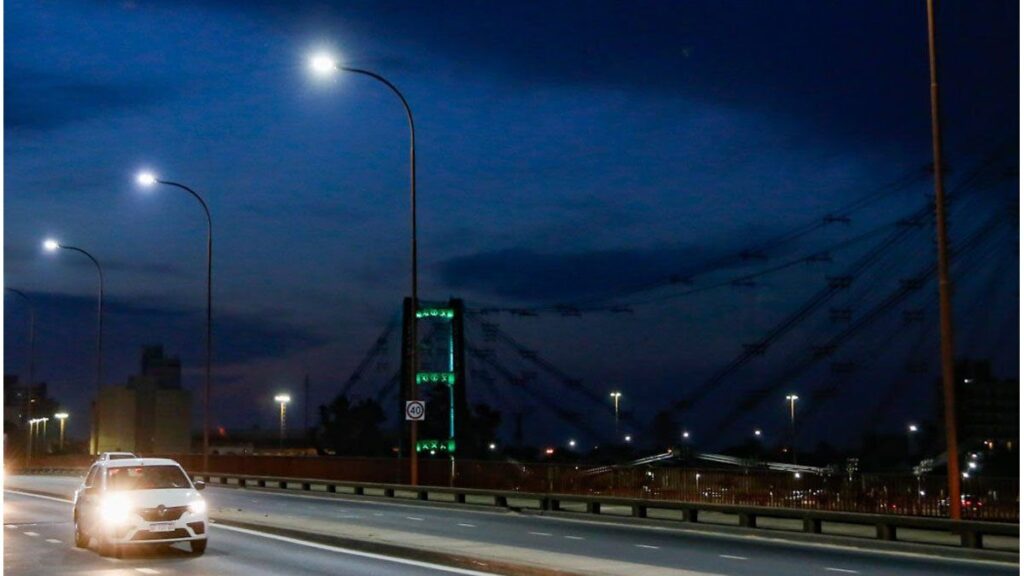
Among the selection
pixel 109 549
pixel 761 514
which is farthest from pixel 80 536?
pixel 761 514

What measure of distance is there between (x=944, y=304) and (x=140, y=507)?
14.3 meters

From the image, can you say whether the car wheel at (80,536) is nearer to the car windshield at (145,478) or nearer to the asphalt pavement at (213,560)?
the asphalt pavement at (213,560)

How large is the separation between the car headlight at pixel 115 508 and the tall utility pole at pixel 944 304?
536 inches

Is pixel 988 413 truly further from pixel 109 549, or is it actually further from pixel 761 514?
pixel 109 549

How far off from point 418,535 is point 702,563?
20.5ft

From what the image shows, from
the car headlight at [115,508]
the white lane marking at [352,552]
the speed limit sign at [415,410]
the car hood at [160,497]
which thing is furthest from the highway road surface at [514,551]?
the speed limit sign at [415,410]

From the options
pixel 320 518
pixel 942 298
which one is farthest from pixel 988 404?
pixel 320 518

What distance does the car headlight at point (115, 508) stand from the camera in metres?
20.7

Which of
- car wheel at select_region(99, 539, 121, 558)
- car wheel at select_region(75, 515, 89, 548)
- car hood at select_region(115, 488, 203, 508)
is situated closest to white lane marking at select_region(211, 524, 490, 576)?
car hood at select_region(115, 488, 203, 508)

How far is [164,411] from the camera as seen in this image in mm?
120000

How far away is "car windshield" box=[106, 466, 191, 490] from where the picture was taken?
21.5m

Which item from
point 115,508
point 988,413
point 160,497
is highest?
point 988,413

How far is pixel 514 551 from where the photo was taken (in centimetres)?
2041

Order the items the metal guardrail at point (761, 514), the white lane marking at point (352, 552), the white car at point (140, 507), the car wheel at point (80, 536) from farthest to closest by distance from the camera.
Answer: the metal guardrail at point (761, 514) < the car wheel at point (80, 536) < the white car at point (140, 507) < the white lane marking at point (352, 552)
